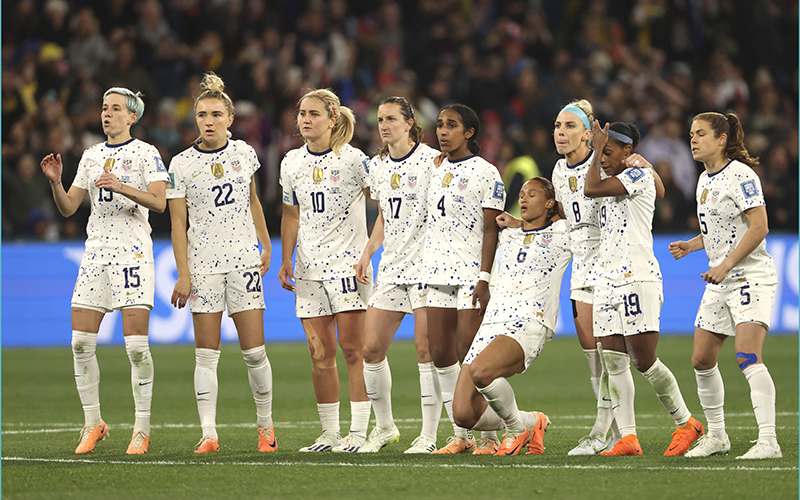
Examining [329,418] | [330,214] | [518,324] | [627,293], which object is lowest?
[329,418]

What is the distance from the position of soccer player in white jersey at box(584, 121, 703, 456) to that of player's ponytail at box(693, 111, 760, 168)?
485 millimetres

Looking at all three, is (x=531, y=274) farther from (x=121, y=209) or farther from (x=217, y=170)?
(x=121, y=209)

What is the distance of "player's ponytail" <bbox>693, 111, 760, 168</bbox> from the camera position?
6.73m

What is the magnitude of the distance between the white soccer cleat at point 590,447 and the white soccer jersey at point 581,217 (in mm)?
967

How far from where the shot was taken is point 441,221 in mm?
7043

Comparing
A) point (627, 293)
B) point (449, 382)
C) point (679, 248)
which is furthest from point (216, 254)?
point (679, 248)

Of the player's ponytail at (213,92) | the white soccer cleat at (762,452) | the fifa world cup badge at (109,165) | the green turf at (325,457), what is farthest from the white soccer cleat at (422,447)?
the fifa world cup badge at (109,165)

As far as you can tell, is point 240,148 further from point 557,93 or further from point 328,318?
point 557,93

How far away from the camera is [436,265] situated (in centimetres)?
700

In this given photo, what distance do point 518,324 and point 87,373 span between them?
294cm

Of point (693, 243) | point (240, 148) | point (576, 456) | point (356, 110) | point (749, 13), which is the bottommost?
point (576, 456)

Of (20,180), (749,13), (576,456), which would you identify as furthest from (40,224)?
(749,13)

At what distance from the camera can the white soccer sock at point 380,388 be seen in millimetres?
7160

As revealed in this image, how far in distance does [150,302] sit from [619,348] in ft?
10.1
